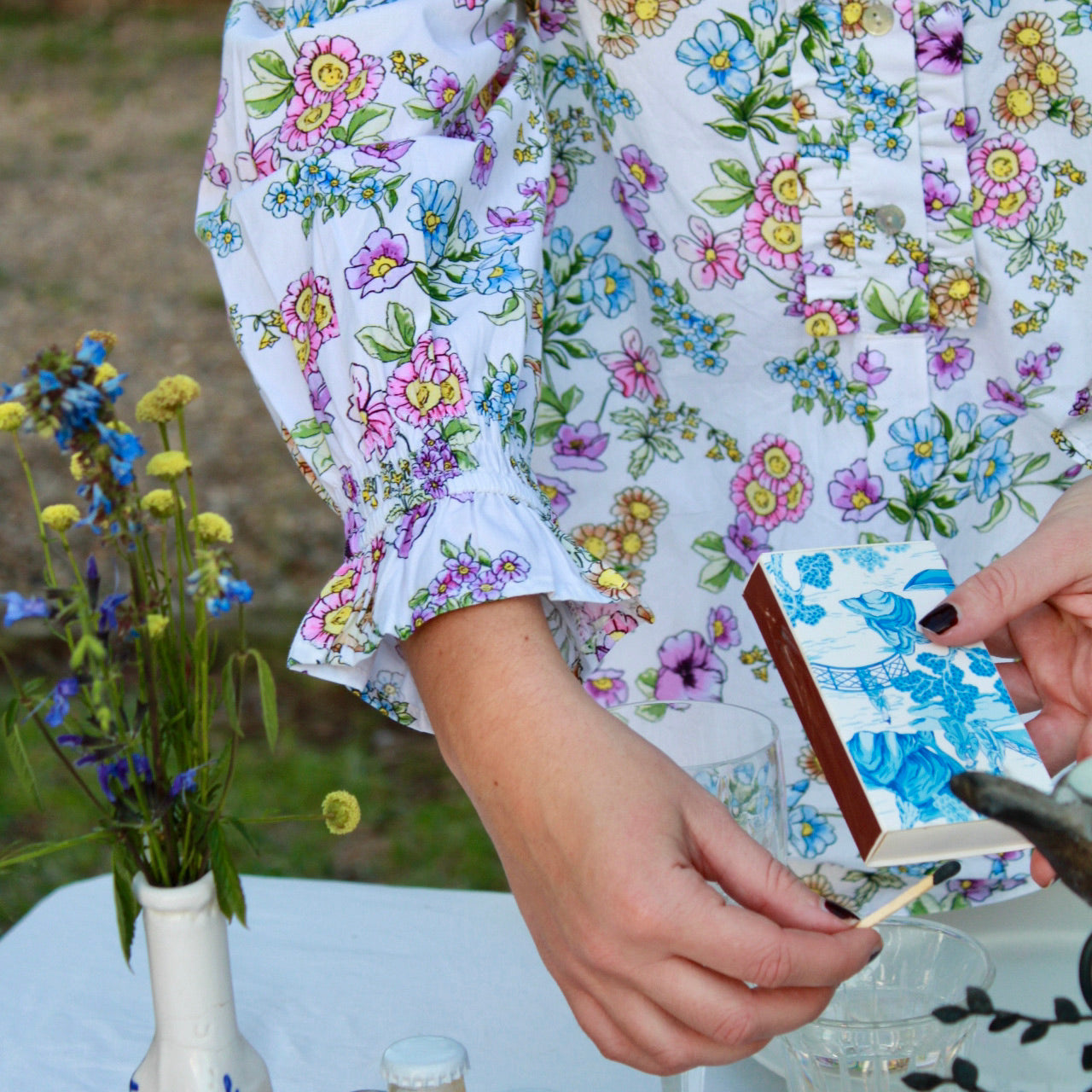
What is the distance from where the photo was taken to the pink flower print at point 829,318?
3.05ft

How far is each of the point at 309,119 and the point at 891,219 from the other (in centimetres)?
41

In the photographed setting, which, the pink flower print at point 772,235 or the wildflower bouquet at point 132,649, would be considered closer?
the wildflower bouquet at point 132,649

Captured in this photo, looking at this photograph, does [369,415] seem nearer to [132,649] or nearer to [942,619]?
[132,649]

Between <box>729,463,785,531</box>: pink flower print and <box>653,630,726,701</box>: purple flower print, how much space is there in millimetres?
111

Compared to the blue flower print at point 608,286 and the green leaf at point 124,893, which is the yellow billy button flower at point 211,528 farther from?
the blue flower print at point 608,286

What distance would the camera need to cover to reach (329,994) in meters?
0.90

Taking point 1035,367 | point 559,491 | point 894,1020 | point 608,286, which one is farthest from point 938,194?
point 894,1020

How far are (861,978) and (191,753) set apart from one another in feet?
1.24

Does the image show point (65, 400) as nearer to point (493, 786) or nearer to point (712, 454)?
point (493, 786)

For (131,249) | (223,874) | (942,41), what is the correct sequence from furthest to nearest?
1. (131,249)
2. (942,41)
3. (223,874)

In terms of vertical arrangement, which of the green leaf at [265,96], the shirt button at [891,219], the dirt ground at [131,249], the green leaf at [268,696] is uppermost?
the dirt ground at [131,249]

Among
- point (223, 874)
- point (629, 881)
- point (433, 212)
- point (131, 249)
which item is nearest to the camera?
point (629, 881)

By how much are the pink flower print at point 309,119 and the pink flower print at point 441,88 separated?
50mm

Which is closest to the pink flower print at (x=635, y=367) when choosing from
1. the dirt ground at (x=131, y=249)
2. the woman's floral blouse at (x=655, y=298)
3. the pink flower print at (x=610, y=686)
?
the woman's floral blouse at (x=655, y=298)
